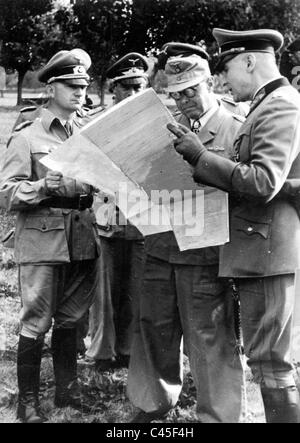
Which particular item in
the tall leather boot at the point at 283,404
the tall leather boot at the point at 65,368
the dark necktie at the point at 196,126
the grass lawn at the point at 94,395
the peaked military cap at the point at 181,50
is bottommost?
the grass lawn at the point at 94,395

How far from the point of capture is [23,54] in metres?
11.2

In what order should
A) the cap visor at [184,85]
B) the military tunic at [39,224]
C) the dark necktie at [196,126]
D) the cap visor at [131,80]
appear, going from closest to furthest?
the cap visor at [184,85] → the dark necktie at [196,126] → the military tunic at [39,224] → the cap visor at [131,80]

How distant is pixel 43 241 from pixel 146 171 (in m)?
1.05

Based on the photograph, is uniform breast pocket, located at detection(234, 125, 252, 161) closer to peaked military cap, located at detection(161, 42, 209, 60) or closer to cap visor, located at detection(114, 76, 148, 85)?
peaked military cap, located at detection(161, 42, 209, 60)

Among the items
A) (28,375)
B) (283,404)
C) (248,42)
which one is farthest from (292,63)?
(28,375)

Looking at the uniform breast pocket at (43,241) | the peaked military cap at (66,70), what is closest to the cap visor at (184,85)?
the peaked military cap at (66,70)

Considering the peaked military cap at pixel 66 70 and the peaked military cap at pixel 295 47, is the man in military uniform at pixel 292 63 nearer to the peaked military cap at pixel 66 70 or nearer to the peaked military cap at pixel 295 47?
the peaked military cap at pixel 295 47

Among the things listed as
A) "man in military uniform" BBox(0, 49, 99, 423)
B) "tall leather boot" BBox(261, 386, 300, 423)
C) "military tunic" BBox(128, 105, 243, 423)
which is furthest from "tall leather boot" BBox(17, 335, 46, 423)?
"tall leather boot" BBox(261, 386, 300, 423)

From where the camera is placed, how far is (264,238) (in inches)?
126

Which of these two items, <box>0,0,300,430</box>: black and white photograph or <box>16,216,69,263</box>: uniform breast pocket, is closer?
<box>0,0,300,430</box>: black and white photograph

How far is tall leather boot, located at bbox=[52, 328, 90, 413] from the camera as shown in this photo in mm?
4234

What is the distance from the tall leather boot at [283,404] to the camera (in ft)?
10.4

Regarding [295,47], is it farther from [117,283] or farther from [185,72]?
[117,283]

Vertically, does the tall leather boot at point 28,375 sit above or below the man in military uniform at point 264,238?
below
